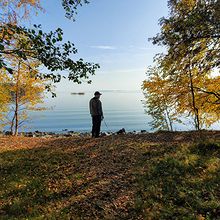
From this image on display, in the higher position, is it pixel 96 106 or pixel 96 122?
pixel 96 106

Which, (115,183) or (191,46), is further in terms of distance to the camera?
(191,46)

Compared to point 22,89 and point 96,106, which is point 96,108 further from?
point 22,89

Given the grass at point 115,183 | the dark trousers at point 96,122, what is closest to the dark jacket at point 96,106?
the dark trousers at point 96,122

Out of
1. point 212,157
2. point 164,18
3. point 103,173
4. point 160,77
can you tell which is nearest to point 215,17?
point 164,18

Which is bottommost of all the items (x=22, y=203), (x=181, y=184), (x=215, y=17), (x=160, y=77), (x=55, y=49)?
(x=22, y=203)

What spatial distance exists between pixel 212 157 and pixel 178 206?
385 centimetres

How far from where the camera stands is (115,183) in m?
8.77

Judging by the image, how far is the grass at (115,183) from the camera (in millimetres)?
7090

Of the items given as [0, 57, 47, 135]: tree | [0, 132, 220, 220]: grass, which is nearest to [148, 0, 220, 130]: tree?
[0, 132, 220, 220]: grass

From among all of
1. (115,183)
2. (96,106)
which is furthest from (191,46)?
(115,183)


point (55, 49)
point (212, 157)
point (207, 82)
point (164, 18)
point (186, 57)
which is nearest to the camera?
point (55, 49)

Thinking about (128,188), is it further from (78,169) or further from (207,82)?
(207,82)

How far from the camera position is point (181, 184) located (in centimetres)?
811

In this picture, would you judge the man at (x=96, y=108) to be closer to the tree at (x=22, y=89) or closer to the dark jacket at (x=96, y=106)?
the dark jacket at (x=96, y=106)
